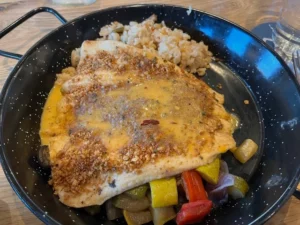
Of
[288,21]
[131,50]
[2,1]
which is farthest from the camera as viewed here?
[2,1]

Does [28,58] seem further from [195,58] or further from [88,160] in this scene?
[195,58]

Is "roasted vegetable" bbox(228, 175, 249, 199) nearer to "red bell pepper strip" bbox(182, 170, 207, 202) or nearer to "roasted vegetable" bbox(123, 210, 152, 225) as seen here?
"red bell pepper strip" bbox(182, 170, 207, 202)

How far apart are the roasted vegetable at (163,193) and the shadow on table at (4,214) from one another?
59 centimetres

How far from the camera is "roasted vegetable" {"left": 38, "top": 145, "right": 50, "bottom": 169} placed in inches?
55.2

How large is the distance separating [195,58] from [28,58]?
0.81 meters

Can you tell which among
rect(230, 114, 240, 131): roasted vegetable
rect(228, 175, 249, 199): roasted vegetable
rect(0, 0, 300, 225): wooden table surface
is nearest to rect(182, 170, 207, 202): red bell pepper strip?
rect(228, 175, 249, 199): roasted vegetable

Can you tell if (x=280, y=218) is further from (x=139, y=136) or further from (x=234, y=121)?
(x=139, y=136)

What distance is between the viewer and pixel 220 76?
6.18 feet

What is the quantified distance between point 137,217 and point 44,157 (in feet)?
1.40

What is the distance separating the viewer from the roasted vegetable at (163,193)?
1.29 metres

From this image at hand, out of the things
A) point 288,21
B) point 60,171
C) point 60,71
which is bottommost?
point 60,171

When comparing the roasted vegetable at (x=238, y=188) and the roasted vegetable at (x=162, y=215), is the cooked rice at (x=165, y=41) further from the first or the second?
the roasted vegetable at (x=162, y=215)

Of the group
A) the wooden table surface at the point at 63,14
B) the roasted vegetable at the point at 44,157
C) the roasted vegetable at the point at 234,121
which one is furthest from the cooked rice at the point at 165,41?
the roasted vegetable at the point at 44,157

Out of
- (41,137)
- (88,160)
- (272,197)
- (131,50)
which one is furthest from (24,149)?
(272,197)
